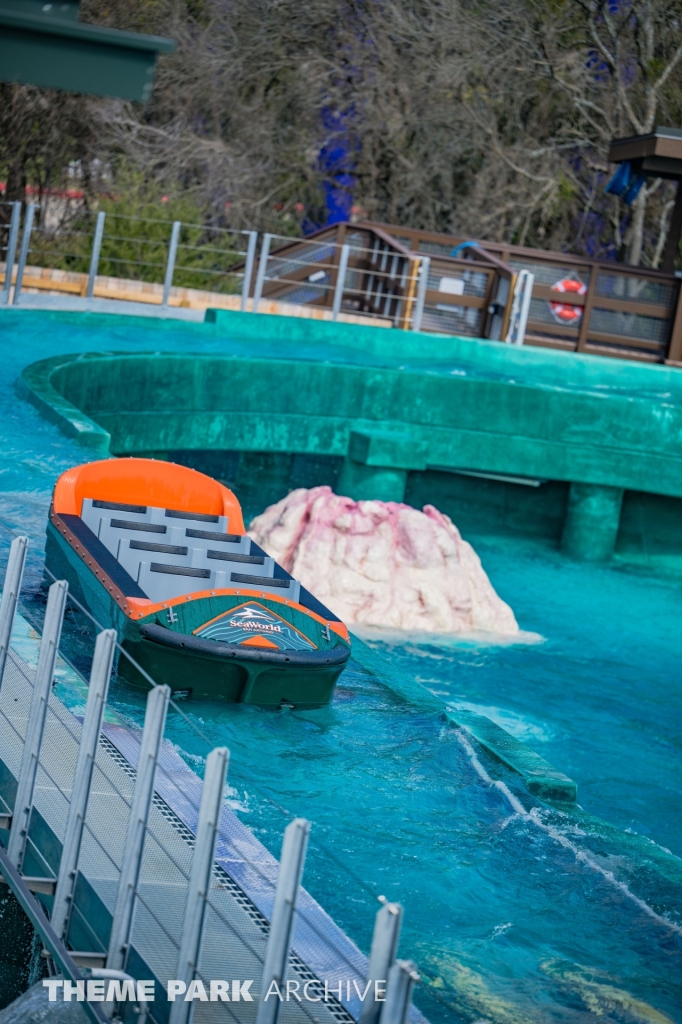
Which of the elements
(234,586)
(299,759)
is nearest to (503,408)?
(234,586)

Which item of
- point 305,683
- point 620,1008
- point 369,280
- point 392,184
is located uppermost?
point 392,184

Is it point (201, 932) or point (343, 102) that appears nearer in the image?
point (201, 932)

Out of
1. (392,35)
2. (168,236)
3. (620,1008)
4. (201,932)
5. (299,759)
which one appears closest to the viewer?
(201,932)

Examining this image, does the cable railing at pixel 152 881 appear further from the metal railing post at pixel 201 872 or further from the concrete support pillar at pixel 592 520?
the concrete support pillar at pixel 592 520

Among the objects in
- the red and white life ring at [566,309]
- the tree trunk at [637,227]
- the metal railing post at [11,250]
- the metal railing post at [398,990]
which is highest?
the tree trunk at [637,227]

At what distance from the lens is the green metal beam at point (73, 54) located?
3621 mm

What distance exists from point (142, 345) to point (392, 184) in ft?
45.2

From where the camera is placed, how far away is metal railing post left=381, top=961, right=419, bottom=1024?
7.91 feet

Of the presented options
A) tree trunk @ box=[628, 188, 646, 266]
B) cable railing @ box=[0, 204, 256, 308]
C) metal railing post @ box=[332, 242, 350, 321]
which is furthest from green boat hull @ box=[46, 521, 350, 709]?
tree trunk @ box=[628, 188, 646, 266]

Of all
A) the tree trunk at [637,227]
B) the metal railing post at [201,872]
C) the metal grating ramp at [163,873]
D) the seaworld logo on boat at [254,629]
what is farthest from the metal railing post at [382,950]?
the tree trunk at [637,227]

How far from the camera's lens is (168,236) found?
57.3ft

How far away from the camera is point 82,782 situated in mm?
3475

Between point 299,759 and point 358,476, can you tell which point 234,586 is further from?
point 358,476

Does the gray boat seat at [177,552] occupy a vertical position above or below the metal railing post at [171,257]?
below
